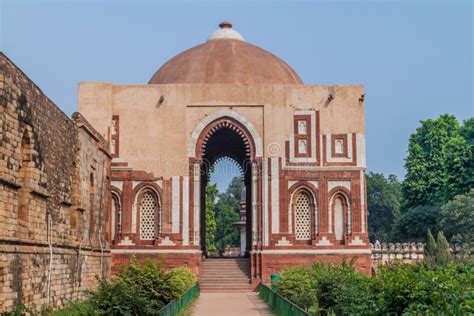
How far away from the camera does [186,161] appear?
24.4 metres

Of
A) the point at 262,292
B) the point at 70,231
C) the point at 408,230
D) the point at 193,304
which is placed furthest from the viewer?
the point at 408,230

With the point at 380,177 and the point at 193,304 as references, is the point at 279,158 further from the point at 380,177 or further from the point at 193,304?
the point at 380,177

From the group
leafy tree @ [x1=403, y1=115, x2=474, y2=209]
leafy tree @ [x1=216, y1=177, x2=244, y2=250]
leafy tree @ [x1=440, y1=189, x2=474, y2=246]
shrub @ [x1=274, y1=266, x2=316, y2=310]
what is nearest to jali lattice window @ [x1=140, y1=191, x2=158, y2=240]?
shrub @ [x1=274, y1=266, x2=316, y2=310]

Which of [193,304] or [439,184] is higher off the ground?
[439,184]

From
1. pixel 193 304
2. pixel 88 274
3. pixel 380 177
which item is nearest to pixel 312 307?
pixel 193 304

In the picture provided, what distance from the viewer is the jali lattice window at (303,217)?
24.4 metres

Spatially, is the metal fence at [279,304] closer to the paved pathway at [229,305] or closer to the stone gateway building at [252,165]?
the paved pathway at [229,305]

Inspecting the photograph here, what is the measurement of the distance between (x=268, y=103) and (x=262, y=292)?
6724 millimetres

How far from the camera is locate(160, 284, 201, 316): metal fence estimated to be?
12.7 m

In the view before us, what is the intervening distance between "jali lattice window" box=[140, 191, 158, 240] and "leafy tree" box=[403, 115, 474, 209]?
19497 mm

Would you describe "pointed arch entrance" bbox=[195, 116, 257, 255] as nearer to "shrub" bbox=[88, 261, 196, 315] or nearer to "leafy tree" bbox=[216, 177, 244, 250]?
"shrub" bbox=[88, 261, 196, 315]

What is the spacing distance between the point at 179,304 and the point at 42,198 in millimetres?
3613

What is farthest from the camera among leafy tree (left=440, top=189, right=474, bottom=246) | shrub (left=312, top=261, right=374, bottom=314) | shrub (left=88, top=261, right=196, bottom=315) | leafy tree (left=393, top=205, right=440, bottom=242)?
leafy tree (left=393, top=205, right=440, bottom=242)

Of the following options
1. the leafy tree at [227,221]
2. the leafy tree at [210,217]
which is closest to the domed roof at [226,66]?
the leafy tree at [210,217]
